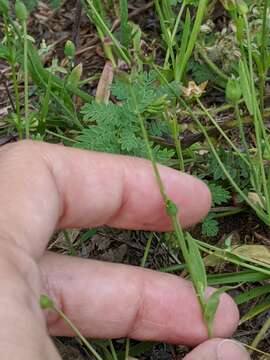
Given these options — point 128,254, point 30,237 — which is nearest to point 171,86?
point 128,254

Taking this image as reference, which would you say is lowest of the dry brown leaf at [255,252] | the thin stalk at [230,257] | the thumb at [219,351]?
the dry brown leaf at [255,252]

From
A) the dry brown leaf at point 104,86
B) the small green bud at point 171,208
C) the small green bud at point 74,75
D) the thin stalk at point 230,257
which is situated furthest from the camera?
the dry brown leaf at point 104,86

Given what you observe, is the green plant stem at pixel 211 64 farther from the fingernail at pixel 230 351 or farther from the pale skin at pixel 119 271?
the fingernail at pixel 230 351

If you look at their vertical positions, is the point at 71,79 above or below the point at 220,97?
above

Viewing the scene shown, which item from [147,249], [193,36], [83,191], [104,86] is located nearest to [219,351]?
[147,249]

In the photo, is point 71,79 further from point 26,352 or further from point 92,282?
point 26,352

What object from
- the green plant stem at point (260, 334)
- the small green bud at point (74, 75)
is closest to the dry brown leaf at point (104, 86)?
the small green bud at point (74, 75)
